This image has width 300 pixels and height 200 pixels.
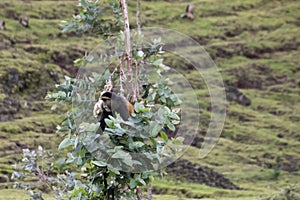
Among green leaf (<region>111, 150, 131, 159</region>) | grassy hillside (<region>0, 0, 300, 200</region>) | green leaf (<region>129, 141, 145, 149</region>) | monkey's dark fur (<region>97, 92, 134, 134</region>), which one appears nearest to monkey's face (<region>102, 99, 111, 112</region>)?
monkey's dark fur (<region>97, 92, 134, 134</region>)

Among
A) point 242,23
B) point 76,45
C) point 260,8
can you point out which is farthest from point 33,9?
point 260,8

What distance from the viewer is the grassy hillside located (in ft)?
81.3

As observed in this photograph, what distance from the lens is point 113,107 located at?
194 inches

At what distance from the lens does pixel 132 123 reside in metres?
4.67

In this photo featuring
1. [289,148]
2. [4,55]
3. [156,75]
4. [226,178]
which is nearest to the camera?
[156,75]

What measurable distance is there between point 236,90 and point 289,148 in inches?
340

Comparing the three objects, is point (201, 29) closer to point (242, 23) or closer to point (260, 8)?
point (242, 23)

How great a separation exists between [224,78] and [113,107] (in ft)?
121

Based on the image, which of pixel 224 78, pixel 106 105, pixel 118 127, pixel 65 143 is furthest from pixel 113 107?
pixel 224 78

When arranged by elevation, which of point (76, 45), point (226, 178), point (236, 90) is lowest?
point (226, 178)

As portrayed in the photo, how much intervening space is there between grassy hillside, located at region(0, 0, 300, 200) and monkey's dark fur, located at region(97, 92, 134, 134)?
11.0 meters

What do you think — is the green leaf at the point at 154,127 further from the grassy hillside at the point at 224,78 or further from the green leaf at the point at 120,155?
the grassy hillside at the point at 224,78

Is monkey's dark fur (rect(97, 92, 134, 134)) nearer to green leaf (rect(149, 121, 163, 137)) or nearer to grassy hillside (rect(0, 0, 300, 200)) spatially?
green leaf (rect(149, 121, 163, 137))

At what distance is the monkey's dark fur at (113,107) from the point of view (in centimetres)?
492
